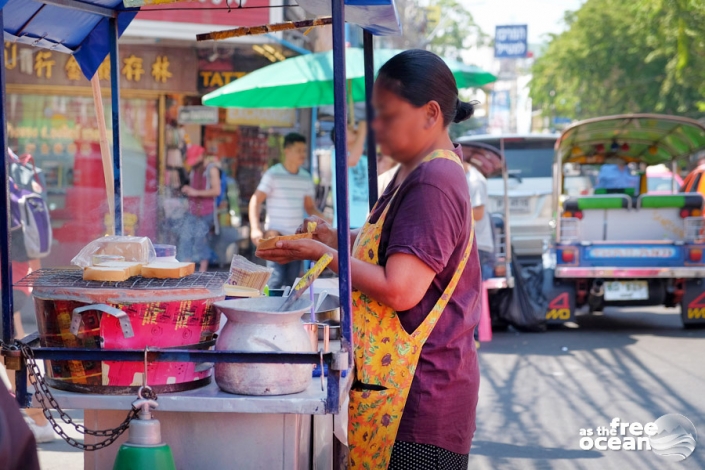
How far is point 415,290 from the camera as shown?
196 centimetres

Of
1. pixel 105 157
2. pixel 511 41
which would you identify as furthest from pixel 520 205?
pixel 511 41

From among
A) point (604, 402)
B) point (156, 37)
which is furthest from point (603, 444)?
point (156, 37)

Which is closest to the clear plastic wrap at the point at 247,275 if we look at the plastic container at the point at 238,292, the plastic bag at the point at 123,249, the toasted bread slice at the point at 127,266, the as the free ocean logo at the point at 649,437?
the plastic container at the point at 238,292

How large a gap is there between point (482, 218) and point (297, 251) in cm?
563

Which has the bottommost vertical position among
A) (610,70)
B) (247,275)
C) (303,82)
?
(247,275)

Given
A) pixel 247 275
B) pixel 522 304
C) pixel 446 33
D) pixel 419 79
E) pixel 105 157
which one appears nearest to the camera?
pixel 419 79

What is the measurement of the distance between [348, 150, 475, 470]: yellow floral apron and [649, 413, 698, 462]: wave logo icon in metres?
3.06

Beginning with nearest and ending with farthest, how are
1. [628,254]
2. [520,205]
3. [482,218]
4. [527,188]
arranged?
[482,218] < [628,254] < [520,205] < [527,188]

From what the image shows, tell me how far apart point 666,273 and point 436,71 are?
21.8ft

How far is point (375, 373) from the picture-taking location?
209 cm

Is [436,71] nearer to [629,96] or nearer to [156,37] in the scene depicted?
[156,37]

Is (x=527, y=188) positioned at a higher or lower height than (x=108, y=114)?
lower

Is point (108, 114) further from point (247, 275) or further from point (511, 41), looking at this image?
point (511, 41)

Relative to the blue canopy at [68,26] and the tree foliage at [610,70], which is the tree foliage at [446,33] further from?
the blue canopy at [68,26]
